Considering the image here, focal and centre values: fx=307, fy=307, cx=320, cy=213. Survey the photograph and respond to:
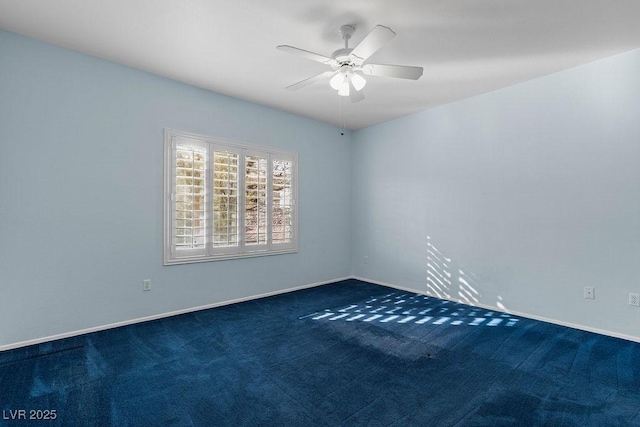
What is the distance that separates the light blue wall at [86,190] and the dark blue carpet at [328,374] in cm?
36

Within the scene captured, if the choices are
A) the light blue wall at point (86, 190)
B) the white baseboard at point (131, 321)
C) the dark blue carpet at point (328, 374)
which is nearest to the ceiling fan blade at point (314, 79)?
the light blue wall at point (86, 190)

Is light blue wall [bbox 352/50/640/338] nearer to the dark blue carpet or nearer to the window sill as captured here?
the dark blue carpet

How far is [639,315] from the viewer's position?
2848 mm

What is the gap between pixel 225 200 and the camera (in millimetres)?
3941

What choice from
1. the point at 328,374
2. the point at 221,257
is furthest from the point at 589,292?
the point at 221,257

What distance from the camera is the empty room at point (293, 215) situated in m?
2.14

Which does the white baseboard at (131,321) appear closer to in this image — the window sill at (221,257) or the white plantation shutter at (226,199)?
the window sill at (221,257)

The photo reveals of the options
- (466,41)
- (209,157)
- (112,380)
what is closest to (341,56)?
(466,41)

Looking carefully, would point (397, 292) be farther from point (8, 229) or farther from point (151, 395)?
point (8, 229)

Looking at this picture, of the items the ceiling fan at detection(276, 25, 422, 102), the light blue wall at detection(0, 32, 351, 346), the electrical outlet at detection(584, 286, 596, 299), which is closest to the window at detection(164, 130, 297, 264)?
the light blue wall at detection(0, 32, 351, 346)

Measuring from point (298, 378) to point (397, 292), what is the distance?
275 centimetres

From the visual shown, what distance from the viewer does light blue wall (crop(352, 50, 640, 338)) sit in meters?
2.96

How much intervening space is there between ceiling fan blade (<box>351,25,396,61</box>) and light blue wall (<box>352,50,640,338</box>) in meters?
2.42

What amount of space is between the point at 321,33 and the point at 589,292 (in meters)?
3.62
